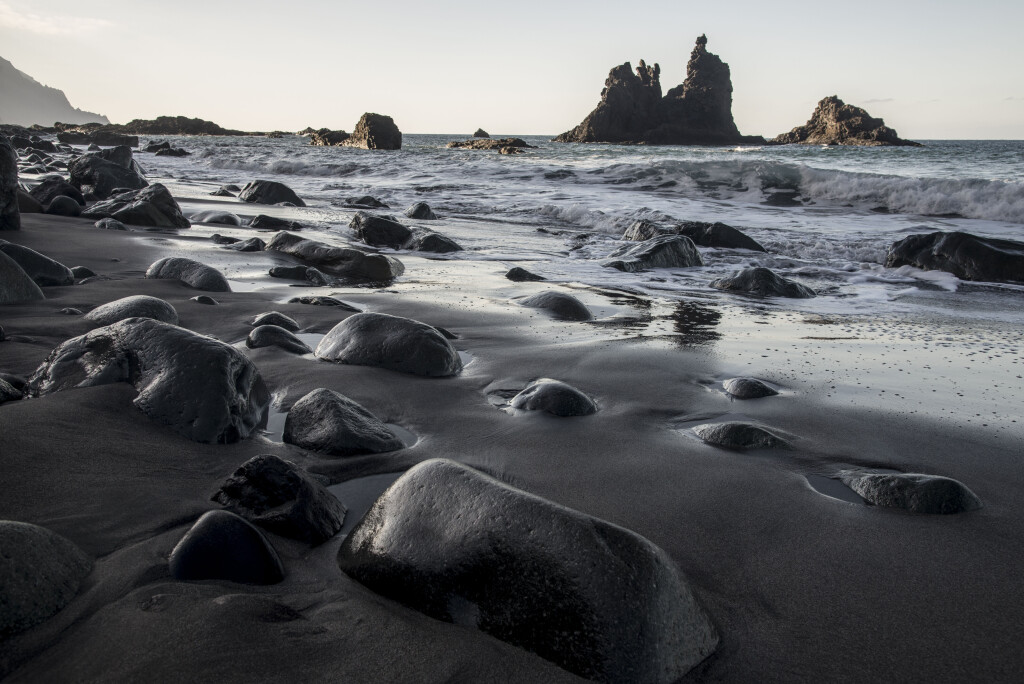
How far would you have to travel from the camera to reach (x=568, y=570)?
1.11m

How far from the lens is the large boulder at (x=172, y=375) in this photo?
1765 millimetres

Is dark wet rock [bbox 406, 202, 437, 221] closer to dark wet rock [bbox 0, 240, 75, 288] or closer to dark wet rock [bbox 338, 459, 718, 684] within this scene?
dark wet rock [bbox 0, 240, 75, 288]

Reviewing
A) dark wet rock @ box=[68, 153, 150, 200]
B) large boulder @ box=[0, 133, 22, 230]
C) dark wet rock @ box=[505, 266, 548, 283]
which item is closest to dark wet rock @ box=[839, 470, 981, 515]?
dark wet rock @ box=[505, 266, 548, 283]

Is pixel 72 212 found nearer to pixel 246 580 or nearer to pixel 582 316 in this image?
pixel 582 316

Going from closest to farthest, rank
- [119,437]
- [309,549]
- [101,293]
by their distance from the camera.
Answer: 1. [309,549]
2. [119,437]
3. [101,293]

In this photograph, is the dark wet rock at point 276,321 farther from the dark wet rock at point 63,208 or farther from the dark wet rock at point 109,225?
the dark wet rock at point 63,208

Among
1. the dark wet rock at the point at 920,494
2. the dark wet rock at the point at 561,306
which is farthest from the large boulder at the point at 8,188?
the dark wet rock at the point at 920,494

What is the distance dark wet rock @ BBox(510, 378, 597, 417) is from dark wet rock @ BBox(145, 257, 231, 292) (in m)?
2.30

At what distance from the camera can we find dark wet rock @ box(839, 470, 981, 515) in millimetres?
1614

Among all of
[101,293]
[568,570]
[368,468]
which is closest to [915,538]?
[568,570]

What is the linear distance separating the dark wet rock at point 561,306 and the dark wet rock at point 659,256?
1874mm

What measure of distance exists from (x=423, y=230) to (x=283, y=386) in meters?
4.65

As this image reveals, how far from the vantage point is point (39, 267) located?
3.50 meters

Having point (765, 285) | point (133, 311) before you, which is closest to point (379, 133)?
point (765, 285)
